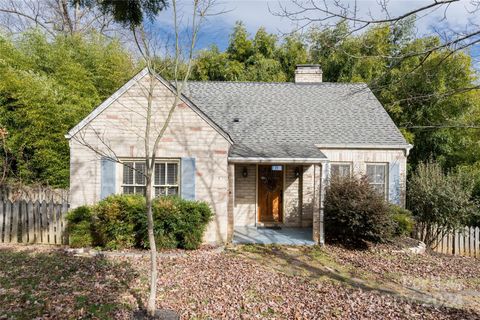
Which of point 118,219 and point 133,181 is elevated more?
point 133,181

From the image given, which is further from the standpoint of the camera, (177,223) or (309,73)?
(309,73)

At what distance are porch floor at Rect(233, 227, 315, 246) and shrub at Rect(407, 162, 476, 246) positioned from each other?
13.1 feet

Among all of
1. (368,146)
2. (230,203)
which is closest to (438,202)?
(368,146)

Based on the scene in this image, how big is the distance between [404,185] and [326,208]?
13.1 feet

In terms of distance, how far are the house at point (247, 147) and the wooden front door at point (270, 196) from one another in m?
0.04

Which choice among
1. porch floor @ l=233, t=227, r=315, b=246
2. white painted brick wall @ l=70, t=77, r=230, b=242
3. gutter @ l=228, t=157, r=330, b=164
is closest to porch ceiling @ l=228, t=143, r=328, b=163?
gutter @ l=228, t=157, r=330, b=164

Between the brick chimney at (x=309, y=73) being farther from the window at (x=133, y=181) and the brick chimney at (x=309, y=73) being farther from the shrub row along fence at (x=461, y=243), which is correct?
the window at (x=133, y=181)

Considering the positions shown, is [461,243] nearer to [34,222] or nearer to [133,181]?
[133,181]

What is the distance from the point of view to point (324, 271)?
7.91 m

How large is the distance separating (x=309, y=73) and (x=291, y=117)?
463 centimetres

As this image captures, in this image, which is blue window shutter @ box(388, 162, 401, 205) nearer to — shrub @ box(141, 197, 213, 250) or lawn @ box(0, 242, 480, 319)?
lawn @ box(0, 242, 480, 319)

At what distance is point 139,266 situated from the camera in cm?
736

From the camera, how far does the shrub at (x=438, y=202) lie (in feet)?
34.6

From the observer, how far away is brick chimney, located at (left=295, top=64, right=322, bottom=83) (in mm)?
16938
